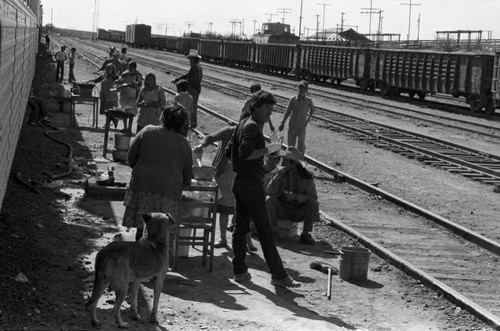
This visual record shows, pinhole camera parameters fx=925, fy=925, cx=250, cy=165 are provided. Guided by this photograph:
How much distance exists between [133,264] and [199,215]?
8.57 ft

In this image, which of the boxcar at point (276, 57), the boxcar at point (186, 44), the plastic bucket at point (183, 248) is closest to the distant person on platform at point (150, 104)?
the plastic bucket at point (183, 248)

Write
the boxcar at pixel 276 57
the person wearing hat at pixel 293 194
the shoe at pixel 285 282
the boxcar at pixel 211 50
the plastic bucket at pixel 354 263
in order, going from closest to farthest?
the shoe at pixel 285 282 < the plastic bucket at pixel 354 263 < the person wearing hat at pixel 293 194 < the boxcar at pixel 276 57 < the boxcar at pixel 211 50

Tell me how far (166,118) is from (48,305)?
2025 millimetres

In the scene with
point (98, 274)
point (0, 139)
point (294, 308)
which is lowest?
point (294, 308)

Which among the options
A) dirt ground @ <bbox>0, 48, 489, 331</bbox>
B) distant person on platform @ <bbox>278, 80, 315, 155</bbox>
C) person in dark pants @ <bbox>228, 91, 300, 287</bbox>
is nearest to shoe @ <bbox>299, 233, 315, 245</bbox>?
dirt ground @ <bbox>0, 48, 489, 331</bbox>

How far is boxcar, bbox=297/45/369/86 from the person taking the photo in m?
49.4

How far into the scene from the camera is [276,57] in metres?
65.2

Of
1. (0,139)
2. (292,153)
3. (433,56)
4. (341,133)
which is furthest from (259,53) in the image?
(0,139)

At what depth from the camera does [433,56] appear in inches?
1614

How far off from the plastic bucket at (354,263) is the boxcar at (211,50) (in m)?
74.6

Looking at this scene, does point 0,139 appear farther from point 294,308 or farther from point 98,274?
point 294,308

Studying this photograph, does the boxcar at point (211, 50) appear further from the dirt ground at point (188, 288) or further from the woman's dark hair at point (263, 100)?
the woman's dark hair at point (263, 100)

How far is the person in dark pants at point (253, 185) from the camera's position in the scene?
8.57m

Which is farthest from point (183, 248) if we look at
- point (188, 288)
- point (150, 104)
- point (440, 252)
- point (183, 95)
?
point (150, 104)
